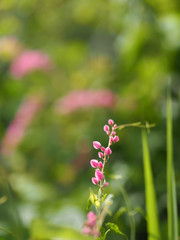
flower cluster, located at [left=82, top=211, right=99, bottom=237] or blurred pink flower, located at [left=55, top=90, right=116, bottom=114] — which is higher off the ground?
blurred pink flower, located at [left=55, top=90, right=116, bottom=114]

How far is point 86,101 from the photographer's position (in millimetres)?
1443

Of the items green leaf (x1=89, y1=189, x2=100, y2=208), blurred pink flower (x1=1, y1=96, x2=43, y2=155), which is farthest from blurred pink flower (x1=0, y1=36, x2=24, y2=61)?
green leaf (x1=89, y1=189, x2=100, y2=208)

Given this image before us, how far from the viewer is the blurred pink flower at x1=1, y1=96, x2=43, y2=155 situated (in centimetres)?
158

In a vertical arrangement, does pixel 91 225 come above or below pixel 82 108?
below

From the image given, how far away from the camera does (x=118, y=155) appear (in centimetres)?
132

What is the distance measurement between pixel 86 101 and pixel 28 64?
0.40m

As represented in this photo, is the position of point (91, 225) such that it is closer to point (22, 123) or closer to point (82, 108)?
point (82, 108)

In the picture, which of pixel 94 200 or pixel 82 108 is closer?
pixel 94 200

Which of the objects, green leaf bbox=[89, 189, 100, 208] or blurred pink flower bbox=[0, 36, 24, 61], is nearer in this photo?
green leaf bbox=[89, 189, 100, 208]

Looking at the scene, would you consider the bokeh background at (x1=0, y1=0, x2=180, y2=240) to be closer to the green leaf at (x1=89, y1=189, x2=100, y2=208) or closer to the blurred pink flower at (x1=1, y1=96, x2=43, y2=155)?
the blurred pink flower at (x1=1, y1=96, x2=43, y2=155)

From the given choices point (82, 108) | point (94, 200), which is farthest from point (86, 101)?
point (94, 200)

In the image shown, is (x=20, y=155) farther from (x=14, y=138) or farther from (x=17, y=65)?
(x=17, y=65)

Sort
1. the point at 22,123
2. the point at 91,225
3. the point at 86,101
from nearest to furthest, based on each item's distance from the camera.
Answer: the point at 91,225 → the point at 86,101 → the point at 22,123

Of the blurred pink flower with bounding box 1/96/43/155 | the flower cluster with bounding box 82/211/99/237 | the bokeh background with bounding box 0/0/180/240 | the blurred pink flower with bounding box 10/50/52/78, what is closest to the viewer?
the flower cluster with bounding box 82/211/99/237
